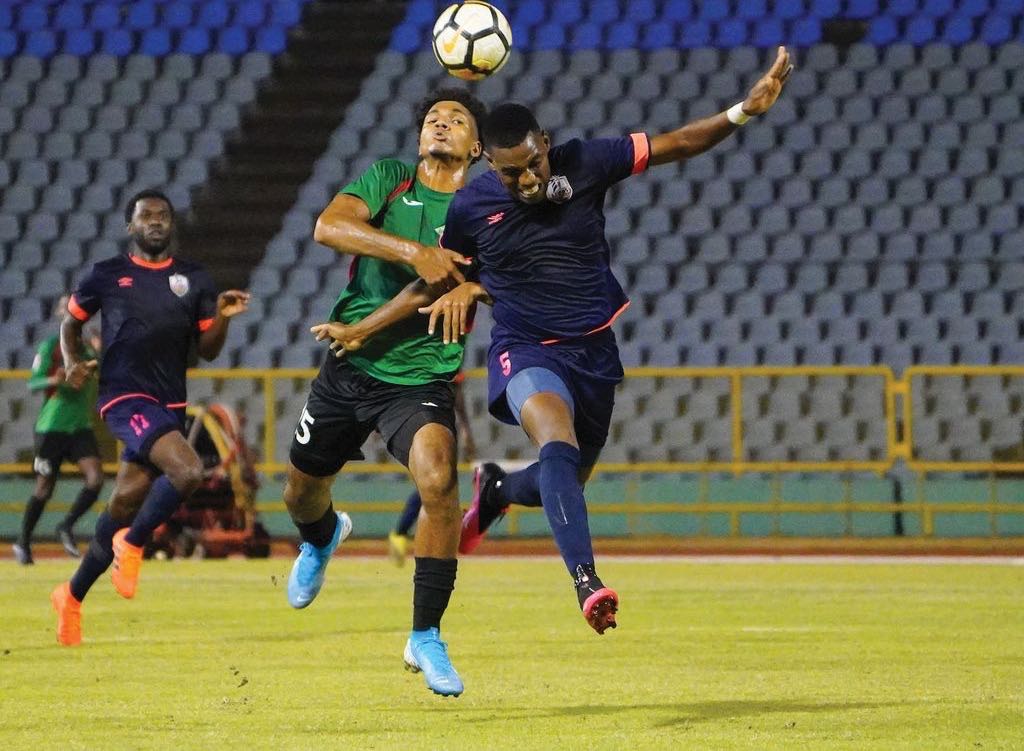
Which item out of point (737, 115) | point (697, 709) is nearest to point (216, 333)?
point (737, 115)

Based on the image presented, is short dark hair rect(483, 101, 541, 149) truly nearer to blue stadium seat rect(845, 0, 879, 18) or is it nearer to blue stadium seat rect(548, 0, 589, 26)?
blue stadium seat rect(548, 0, 589, 26)

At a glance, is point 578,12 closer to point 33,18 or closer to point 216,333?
point 33,18

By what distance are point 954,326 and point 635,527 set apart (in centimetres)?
388

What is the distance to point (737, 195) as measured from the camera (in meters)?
19.8

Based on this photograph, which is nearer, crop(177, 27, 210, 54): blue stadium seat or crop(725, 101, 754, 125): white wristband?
crop(725, 101, 754, 125): white wristband

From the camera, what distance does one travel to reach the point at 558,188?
6.59 metres

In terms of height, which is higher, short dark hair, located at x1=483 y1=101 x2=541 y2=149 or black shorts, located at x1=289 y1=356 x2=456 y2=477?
short dark hair, located at x1=483 y1=101 x2=541 y2=149

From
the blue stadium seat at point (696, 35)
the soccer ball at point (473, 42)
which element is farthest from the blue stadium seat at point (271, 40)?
the soccer ball at point (473, 42)

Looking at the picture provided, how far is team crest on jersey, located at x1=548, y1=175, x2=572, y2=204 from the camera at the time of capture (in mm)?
6590

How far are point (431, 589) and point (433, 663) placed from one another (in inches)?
13.6

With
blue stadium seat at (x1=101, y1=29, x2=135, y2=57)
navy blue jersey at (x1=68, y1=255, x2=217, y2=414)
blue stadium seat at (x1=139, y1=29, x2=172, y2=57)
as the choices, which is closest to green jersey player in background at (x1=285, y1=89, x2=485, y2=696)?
navy blue jersey at (x1=68, y1=255, x2=217, y2=414)

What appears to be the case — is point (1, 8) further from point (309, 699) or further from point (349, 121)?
point (309, 699)

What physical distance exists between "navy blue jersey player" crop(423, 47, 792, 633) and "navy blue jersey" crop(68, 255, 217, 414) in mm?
3306

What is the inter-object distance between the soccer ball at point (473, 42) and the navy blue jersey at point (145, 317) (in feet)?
8.33
